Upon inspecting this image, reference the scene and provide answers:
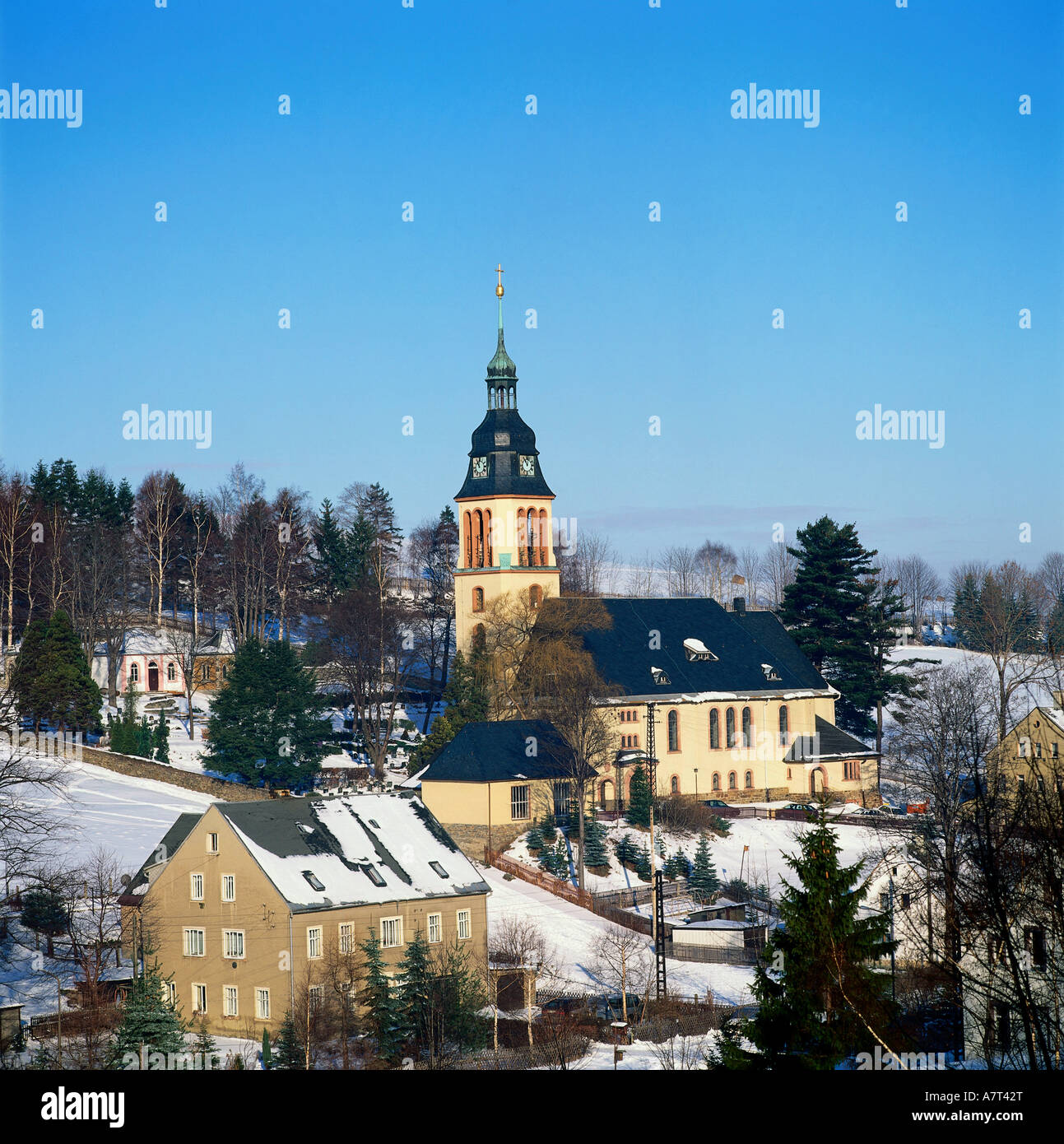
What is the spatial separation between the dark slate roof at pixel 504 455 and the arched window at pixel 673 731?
14.0 m

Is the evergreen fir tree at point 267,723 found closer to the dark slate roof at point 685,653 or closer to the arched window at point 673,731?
the dark slate roof at point 685,653

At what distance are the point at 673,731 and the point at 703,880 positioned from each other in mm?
18023

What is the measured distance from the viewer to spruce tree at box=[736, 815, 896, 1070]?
57.7 feet

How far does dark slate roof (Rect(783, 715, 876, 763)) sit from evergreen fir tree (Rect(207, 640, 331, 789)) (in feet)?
78.9

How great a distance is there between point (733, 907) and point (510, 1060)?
61.2ft

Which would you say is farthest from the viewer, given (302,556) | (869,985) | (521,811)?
(302,556)

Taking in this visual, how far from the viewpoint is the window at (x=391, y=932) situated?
37750mm

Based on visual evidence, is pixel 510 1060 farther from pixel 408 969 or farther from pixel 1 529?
pixel 1 529

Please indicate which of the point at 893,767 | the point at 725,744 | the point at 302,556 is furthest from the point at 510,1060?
the point at 302,556

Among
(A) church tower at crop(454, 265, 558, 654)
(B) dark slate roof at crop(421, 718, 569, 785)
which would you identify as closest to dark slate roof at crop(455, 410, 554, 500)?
(A) church tower at crop(454, 265, 558, 654)

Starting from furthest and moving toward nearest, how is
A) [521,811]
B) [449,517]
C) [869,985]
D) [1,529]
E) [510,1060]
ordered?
[449,517] < [1,529] < [521,811] < [510,1060] < [869,985]
